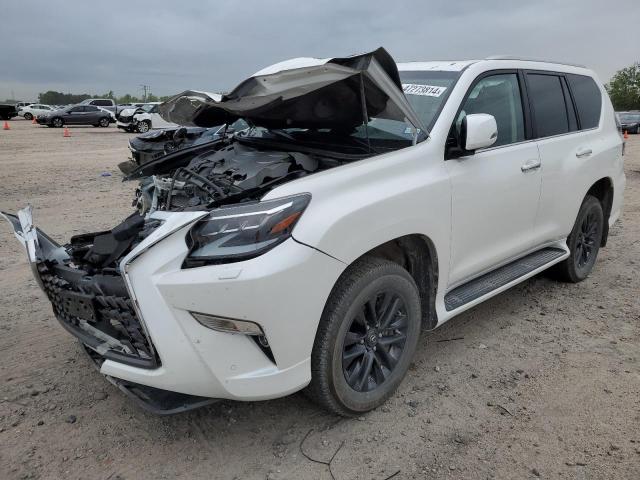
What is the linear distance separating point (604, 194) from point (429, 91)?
104 inches

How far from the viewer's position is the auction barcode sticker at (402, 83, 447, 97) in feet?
11.1

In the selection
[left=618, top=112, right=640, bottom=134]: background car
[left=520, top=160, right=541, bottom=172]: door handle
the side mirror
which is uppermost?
the side mirror

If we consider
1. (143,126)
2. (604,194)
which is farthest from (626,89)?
(604,194)

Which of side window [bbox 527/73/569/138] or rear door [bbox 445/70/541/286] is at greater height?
side window [bbox 527/73/569/138]

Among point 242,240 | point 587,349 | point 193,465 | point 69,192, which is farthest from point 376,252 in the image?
point 69,192

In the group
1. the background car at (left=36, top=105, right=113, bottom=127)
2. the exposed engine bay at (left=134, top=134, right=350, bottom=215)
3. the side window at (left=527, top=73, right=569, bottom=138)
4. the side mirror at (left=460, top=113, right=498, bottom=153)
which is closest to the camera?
the exposed engine bay at (left=134, top=134, right=350, bottom=215)

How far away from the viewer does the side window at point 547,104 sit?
4035 mm

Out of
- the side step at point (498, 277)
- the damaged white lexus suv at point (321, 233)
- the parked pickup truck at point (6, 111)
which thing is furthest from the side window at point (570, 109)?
the parked pickup truck at point (6, 111)

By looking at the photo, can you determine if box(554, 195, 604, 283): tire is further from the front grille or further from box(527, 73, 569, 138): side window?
the front grille

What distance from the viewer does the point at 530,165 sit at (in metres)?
3.78

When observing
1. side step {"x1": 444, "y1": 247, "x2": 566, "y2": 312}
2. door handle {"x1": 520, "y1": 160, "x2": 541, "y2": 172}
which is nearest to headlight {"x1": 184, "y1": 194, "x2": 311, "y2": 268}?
side step {"x1": 444, "y1": 247, "x2": 566, "y2": 312}

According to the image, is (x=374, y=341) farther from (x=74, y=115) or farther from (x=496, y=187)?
(x=74, y=115)

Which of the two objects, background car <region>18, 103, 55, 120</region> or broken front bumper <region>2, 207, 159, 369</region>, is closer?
broken front bumper <region>2, 207, 159, 369</region>

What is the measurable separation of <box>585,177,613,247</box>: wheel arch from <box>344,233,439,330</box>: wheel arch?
248 cm
